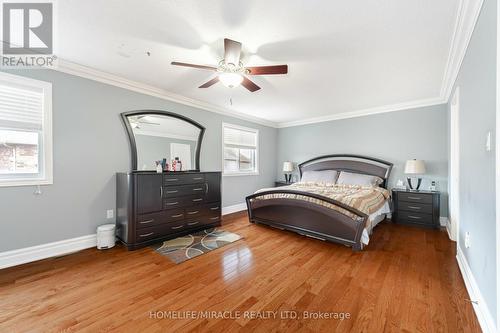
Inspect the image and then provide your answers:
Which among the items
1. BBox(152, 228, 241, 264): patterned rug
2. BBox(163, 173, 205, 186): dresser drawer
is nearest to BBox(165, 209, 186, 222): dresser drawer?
BBox(152, 228, 241, 264): patterned rug

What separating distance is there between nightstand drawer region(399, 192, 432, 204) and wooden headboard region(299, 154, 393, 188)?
0.49 metres

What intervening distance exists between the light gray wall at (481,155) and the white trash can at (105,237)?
12.6 feet

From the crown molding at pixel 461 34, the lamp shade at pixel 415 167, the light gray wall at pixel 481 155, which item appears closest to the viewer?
the light gray wall at pixel 481 155

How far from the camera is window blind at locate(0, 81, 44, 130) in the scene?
2.32 meters

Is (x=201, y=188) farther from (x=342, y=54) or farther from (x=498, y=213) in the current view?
(x=498, y=213)

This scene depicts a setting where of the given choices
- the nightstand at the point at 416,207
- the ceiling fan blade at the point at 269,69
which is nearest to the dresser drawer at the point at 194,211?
the ceiling fan blade at the point at 269,69

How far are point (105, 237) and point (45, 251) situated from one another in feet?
2.05

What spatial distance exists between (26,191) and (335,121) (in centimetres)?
581

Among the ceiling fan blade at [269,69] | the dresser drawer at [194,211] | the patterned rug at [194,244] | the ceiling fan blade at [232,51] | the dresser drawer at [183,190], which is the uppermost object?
the ceiling fan blade at [232,51]

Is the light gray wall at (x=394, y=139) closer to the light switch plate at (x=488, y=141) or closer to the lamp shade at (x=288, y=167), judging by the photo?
the lamp shade at (x=288, y=167)

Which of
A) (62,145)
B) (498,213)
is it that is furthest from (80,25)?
(498,213)

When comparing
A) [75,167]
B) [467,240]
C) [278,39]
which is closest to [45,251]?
[75,167]

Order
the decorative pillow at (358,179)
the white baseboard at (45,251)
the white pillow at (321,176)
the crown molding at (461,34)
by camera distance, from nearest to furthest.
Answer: the crown molding at (461,34) < the white baseboard at (45,251) < the decorative pillow at (358,179) < the white pillow at (321,176)

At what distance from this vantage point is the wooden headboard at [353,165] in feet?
14.3
